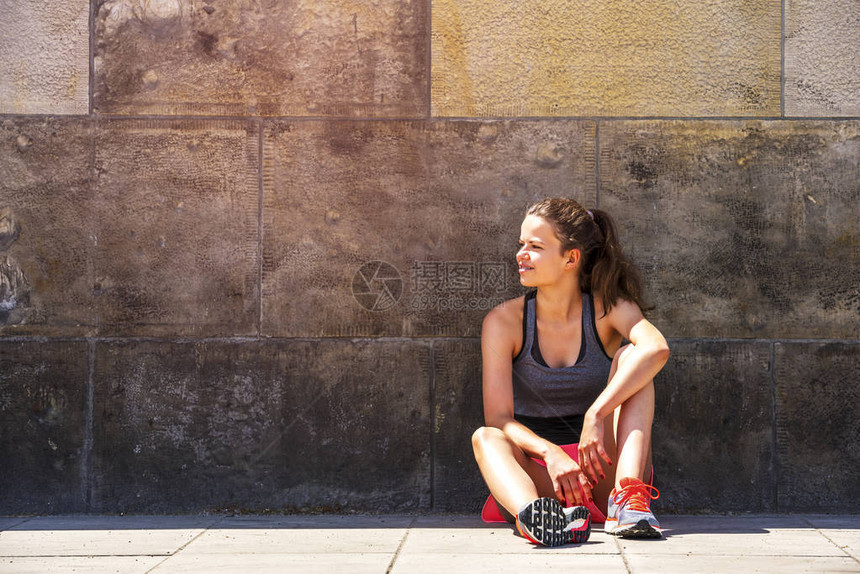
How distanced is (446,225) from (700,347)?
1.49 meters

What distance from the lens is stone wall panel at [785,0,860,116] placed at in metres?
5.03

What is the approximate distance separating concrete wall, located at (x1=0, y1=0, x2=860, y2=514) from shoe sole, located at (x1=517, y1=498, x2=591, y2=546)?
1171 millimetres

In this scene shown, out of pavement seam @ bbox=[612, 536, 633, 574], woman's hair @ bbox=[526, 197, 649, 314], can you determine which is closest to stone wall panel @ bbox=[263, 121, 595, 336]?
woman's hair @ bbox=[526, 197, 649, 314]

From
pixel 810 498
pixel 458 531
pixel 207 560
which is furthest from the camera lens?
pixel 810 498

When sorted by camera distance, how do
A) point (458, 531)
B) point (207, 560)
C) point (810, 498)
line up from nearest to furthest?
1. point (207, 560)
2. point (458, 531)
3. point (810, 498)

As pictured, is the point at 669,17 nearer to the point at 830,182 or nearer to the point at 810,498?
the point at 830,182

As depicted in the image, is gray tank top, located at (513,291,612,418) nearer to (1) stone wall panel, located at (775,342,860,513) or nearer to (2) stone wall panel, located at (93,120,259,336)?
(1) stone wall panel, located at (775,342,860,513)

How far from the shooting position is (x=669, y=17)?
5.07m

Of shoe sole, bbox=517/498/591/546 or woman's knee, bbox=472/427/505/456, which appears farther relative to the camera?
woman's knee, bbox=472/427/505/456

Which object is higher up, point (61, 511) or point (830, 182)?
point (830, 182)

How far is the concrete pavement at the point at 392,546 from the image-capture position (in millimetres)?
3543

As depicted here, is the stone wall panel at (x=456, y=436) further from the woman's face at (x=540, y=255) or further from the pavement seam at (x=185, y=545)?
the pavement seam at (x=185, y=545)

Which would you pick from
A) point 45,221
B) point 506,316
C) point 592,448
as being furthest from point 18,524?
point 592,448

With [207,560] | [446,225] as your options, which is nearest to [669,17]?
[446,225]
